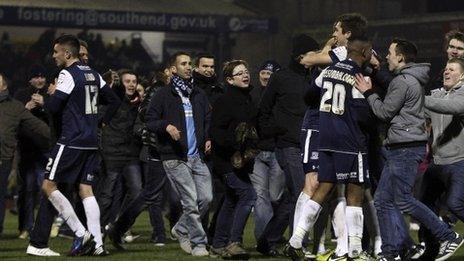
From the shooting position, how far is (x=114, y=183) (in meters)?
17.2

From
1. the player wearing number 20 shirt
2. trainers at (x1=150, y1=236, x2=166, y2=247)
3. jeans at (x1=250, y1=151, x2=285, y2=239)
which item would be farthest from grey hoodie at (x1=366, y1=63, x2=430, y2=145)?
trainers at (x1=150, y1=236, x2=166, y2=247)

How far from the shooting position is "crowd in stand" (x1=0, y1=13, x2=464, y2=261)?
1235cm

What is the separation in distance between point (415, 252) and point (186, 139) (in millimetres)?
2686

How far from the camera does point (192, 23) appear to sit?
104 feet

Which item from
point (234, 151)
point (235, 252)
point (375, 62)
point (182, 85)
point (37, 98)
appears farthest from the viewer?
point (37, 98)

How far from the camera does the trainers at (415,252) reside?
43.5 feet

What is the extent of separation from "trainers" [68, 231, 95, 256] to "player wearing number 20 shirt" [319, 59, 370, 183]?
2773mm

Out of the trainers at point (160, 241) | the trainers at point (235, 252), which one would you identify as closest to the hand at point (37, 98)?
the trainers at point (160, 241)

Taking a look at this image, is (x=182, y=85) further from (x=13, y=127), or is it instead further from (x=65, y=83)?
(x=13, y=127)

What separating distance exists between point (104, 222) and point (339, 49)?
5.43m

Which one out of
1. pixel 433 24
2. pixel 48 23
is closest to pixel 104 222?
pixel 433 24

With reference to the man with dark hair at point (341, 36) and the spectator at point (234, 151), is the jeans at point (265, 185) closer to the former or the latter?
the spectator at point (234, 151)

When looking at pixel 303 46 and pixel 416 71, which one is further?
pixel 303 46

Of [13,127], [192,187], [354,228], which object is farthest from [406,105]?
[13,127]
